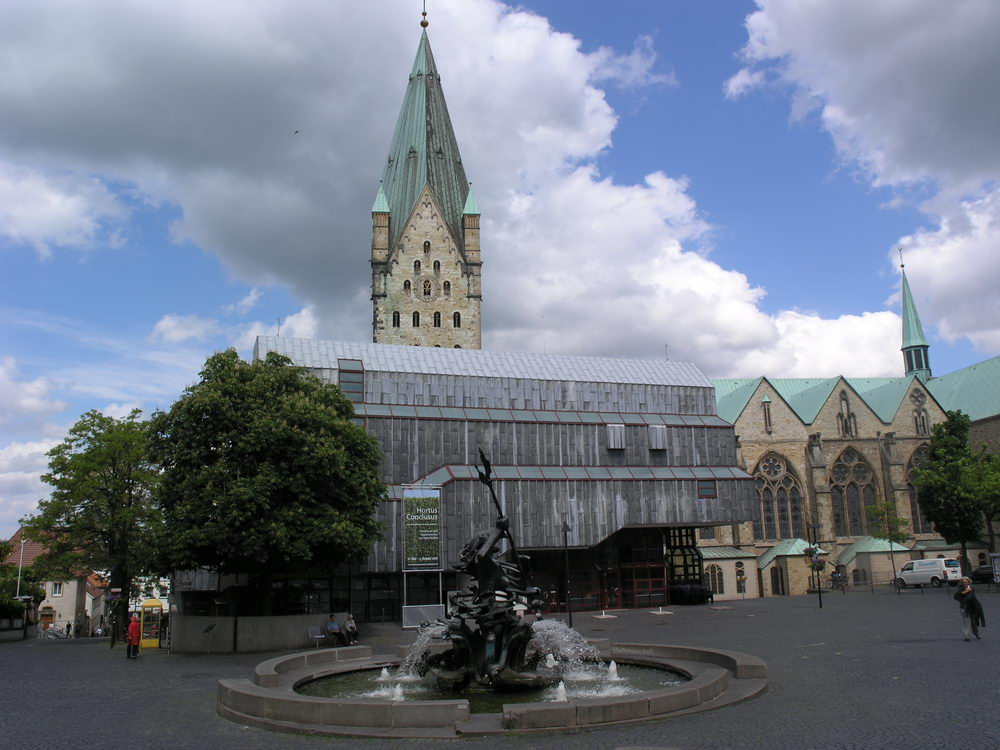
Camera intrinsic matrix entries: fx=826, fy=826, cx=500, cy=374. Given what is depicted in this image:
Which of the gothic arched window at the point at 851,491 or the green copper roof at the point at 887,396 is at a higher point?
the green copper roof at the point at 887,396

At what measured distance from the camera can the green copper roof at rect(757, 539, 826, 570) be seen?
63969 millimetres

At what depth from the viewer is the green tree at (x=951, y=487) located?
5688cm

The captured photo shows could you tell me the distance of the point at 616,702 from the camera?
470 inches

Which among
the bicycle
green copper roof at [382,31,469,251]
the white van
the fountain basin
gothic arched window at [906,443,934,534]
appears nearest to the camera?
the fountain basin

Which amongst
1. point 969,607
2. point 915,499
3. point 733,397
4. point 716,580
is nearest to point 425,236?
point 733,397

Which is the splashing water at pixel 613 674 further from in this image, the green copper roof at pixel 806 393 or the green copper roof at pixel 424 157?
the green copper roof at pixel 424 157

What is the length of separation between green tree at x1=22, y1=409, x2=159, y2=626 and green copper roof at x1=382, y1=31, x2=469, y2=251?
154 feet

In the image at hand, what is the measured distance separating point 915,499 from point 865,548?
8808 mm

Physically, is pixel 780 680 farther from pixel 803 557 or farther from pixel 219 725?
pixel 803 557

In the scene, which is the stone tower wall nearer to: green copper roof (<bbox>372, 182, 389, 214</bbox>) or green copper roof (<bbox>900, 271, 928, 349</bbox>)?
green copper roof (<bbox>372, 182, 389, 214</bbox>)

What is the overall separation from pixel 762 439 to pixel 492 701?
6096cm

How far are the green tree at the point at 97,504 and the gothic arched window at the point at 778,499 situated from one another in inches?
1886

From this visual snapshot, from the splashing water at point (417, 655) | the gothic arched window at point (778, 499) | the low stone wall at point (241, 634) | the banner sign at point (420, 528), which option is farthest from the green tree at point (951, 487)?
the splashing water at point (417, 655)

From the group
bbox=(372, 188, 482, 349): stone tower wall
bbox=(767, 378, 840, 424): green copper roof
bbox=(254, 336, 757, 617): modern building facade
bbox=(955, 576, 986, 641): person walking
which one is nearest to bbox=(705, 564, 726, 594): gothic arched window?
bbox=(254, 336, 757, 617): modern building facade
